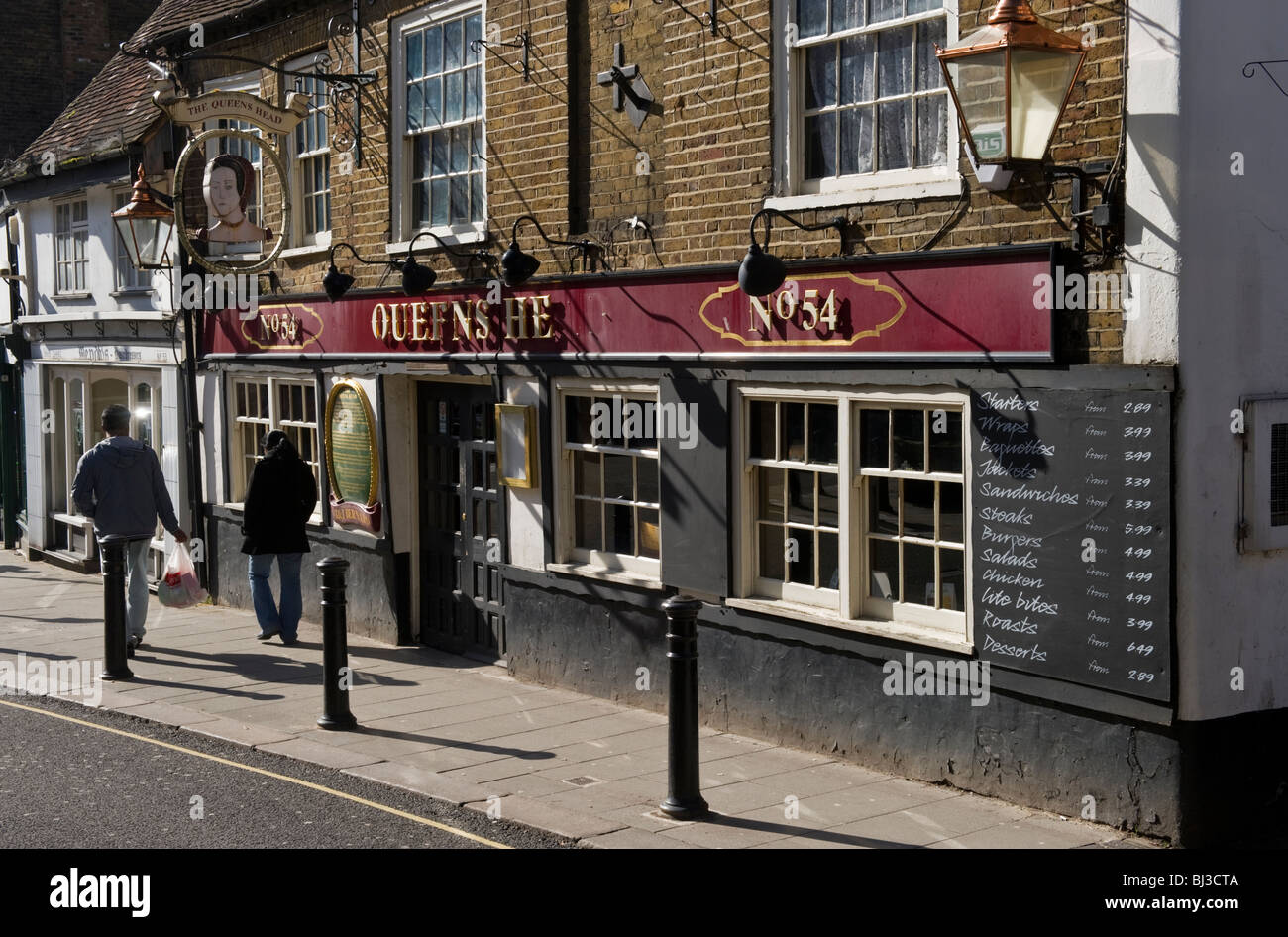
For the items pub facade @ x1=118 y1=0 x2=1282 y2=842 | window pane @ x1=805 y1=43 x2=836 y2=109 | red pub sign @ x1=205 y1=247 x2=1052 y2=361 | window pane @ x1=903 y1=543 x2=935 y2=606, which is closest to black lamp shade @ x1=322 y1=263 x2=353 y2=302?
pub facade @ x1=118 y1=0 x2=1282 y2=842

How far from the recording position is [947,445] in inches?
323

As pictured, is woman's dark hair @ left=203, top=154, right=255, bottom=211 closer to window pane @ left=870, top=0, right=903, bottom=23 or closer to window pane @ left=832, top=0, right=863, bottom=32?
window pane @ left=832, top=0, right=863, bottom=32

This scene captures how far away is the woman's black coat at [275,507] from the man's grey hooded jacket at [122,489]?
0.91 meters

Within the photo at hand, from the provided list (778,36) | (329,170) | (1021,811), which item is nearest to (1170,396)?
(1021,811)

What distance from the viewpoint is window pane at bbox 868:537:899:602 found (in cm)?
863

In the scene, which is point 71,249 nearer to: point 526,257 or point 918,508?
point 526,257

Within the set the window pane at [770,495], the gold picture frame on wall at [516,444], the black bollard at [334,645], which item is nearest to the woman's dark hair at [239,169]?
the gold picture frame on wall at [516,444]

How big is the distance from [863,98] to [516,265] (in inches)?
124

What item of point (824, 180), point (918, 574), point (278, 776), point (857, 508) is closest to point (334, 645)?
point (278, 776)

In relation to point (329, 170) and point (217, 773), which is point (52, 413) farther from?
point (217, 773)

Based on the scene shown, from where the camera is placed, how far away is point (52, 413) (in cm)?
1997

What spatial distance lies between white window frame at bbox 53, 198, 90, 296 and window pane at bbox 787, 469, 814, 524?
12.2m

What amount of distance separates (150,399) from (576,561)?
8136 millimetres
